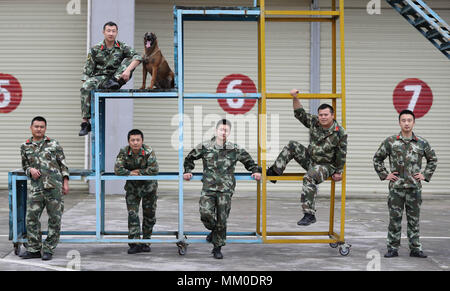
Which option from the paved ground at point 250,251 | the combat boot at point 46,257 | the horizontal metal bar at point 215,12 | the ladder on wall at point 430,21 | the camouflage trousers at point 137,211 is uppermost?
the ladder on wall at point 430,21

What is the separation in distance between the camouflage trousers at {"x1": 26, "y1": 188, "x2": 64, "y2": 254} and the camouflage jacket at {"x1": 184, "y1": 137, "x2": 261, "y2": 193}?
1.68m

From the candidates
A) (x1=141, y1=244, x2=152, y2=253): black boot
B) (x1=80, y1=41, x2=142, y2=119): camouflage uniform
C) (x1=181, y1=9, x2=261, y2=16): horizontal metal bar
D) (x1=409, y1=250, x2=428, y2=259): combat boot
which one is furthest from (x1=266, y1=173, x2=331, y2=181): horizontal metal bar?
(x1=80, y1=41, x2=142, y2=119): camouflage uniform

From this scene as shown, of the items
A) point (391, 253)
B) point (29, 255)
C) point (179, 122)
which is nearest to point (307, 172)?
point (391, 253)

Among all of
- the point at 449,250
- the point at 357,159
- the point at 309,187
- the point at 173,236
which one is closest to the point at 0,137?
the point at 173,236

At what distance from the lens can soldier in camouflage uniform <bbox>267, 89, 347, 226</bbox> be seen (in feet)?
24.9

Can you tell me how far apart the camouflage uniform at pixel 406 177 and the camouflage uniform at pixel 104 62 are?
134 inches

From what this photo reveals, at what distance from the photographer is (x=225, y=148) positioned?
765cm

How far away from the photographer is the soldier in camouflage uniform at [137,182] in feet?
25.1

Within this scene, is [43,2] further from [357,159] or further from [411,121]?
[411,121]

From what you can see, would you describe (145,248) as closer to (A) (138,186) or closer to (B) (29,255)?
(A) (138,186)

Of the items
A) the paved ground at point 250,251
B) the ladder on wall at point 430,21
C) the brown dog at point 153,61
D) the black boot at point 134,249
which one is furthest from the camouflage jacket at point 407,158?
the black boot at point 134,249

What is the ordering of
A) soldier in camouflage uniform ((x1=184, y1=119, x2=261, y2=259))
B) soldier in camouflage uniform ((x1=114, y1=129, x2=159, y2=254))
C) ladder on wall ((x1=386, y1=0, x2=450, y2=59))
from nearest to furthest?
1. soldier in camouflage uniform ((x1=184, y1=119, x2=261, y2=259))
2. soldier in camouflage uniform ((x1=114, y1=129, x2=159, y2=254))
3. ladder on wall ((x1=386, y1=0, x2=450, y2=59))

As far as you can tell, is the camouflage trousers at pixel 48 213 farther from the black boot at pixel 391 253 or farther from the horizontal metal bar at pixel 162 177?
the black boot at pixel 391 253

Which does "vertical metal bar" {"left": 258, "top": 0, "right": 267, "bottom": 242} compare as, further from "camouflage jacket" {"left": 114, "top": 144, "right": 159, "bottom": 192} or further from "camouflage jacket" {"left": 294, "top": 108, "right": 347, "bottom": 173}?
"camouflage jacket" {"left": 114, "top": 144, "right": 159, "bottom": 192}
